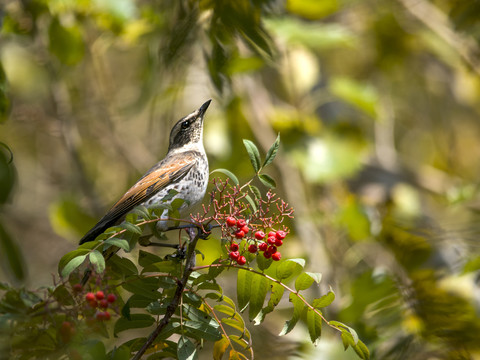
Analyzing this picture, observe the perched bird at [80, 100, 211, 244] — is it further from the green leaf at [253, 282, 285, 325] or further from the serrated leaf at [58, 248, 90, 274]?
the green leaf at [253, 282, 285, 325]

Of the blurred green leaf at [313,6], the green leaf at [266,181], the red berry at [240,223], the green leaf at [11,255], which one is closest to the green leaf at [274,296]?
the red berry at [240,223]

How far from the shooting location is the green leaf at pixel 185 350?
6.12 feet

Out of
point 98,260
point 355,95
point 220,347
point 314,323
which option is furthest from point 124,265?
point 355,95

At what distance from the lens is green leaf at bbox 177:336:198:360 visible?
1.86 metres

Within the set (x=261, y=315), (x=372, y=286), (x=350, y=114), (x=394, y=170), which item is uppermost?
(x=261, y=315)

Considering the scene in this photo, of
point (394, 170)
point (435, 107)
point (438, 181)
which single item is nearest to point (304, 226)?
point (394, 170)

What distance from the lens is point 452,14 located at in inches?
90.6

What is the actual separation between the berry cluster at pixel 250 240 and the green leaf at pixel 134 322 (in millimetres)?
374

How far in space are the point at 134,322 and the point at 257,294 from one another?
44 cm

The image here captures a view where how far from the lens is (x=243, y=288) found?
6.59ft

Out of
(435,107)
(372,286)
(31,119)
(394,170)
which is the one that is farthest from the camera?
(435,107)

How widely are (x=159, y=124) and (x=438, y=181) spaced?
3.30 meters

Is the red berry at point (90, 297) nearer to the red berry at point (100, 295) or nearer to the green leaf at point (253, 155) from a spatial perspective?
the red berry at point (100, 295)

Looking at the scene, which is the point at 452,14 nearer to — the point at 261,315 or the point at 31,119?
the point at 261,315
